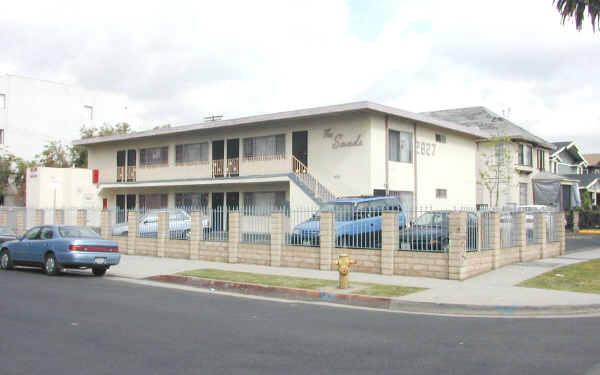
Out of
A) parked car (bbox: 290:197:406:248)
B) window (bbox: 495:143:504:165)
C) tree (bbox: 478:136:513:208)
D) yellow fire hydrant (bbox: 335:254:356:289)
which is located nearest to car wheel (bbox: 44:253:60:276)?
parked car (bbox: 290:197:406:248)

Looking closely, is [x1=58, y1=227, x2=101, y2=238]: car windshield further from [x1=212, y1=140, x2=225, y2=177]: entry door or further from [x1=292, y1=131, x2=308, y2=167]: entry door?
[x1=212, y1=140, x2=225, y2=177]: entry door

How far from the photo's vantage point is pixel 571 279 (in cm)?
1512

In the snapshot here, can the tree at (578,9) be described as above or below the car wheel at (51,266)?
above

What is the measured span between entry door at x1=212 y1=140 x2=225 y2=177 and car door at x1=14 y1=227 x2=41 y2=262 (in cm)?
1425

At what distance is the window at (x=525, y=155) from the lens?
130 feet

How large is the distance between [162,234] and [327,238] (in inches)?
308

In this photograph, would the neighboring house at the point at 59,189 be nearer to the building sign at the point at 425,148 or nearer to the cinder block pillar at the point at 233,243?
the cinder block pillar at the point at 233,243

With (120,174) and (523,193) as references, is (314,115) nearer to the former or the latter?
(120,174)

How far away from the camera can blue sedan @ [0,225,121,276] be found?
1714 centimetres

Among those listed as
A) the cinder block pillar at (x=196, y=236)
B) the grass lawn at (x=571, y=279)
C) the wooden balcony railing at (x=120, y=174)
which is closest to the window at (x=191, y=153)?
the wooden balcony railing at (x=120, y=174)

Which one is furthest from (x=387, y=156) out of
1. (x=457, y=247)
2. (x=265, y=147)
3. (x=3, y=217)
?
(x=3, y=217)

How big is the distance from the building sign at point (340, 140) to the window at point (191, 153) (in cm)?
860

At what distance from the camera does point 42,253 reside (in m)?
17.9

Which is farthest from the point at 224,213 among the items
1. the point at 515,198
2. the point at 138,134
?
the point at 515,198
